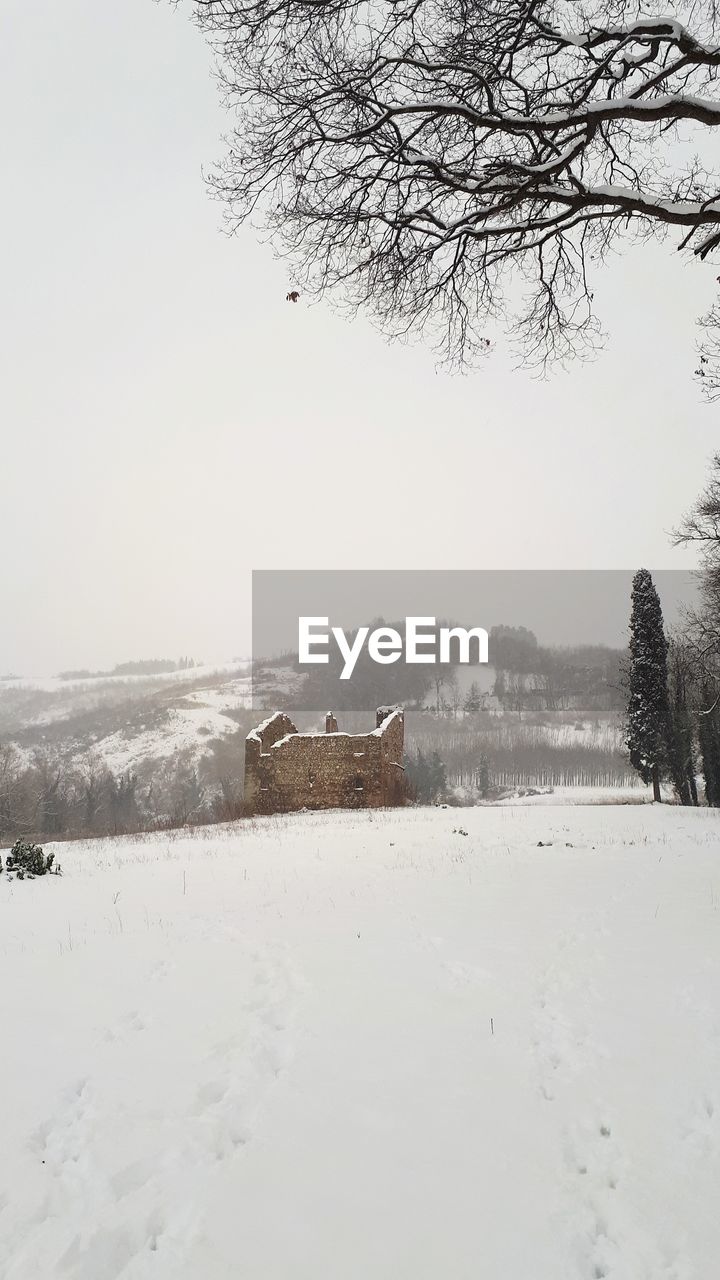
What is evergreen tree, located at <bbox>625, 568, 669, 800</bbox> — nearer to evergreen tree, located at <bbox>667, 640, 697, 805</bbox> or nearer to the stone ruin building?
evergreen tree, located at <bbox>667, 640, 697, 805</bbox>

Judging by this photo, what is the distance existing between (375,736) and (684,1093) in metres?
25.7

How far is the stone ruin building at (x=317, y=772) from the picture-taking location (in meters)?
28.4

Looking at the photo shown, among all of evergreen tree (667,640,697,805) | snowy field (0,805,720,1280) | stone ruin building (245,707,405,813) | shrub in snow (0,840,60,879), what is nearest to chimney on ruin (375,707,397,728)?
stone ruin building (245,707,405,813)

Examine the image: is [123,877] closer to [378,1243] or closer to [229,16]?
[378,1243]

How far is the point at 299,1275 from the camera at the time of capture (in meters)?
2.44

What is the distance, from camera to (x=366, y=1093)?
362 cm

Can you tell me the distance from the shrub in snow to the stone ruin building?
15.9 metres

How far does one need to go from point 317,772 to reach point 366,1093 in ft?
83.2

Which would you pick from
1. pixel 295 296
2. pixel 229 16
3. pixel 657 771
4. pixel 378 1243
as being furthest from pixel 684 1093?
pixel 657 771

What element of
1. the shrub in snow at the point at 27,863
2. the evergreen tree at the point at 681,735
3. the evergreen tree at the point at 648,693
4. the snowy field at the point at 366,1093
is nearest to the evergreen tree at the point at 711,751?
the evergreen tree at the point at 681,735

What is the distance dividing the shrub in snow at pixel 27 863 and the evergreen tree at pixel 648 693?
3090cm

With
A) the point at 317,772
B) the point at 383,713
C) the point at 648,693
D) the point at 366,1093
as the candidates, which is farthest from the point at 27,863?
the point at 648,693

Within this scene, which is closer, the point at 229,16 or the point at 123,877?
the point at 229,16

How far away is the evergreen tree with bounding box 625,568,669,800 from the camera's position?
34.8 meters
